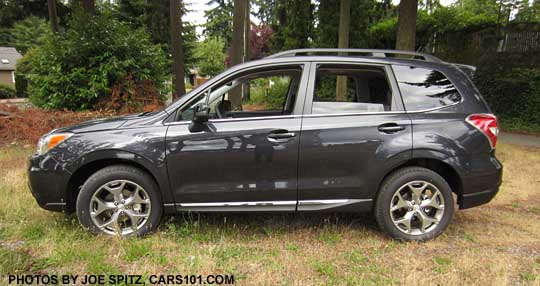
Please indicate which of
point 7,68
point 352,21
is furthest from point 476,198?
point 7,68

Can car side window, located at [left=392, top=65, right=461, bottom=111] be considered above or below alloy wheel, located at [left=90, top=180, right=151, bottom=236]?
above

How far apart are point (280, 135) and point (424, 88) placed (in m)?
1.51

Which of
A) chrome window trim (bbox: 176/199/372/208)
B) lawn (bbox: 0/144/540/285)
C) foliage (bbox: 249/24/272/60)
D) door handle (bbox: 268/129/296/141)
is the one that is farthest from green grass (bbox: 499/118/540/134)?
foliage (bbox: 249/24/272/60)

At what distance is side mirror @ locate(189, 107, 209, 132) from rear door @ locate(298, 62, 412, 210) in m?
0.90

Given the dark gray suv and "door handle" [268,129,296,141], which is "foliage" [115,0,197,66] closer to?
the dark gray suv

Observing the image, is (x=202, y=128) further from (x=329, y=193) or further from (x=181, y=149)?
(x=329, y=193)

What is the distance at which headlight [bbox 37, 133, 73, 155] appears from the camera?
3.32 meters

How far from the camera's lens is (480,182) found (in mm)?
3420

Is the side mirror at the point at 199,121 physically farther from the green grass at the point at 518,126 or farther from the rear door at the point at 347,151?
the green grass at the point at 518,126

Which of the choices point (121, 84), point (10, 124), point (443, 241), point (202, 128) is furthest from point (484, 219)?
point (10, 124)

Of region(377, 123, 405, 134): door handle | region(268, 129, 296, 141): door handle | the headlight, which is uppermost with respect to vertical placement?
region(377, 123, 405, 134): door handle

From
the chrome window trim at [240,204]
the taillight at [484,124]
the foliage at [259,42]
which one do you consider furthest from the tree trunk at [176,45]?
the foliage at [259,42]

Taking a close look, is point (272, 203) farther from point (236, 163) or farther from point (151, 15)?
point (151, 15)

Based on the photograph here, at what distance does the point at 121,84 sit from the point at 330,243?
757 cm
